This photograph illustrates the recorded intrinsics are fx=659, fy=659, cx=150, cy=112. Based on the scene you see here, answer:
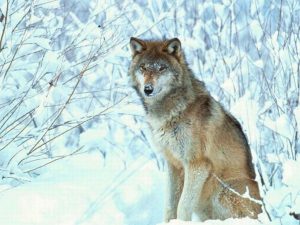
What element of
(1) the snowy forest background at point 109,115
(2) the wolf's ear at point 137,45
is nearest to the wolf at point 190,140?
(2) the wolf's ear at point 137,45

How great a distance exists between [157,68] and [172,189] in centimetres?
97

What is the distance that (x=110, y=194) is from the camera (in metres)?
5.20

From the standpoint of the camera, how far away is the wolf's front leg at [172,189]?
525 centimetres

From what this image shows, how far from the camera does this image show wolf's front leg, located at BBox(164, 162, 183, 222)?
5.25 meters

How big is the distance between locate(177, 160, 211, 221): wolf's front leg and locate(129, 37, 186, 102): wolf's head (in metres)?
0.67

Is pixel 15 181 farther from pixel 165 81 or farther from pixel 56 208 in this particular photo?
pixel 165 81

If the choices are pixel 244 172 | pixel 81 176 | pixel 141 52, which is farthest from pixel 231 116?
pixel 81 176

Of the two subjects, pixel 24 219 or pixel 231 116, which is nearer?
pixel 24 219

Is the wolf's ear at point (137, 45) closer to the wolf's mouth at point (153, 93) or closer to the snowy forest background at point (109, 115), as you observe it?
the snowy forest background at point (109, 115)

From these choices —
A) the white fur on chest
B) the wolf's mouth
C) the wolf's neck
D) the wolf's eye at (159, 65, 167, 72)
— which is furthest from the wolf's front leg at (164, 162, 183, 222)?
the wolf's eye at (159, 65, 167, 72)

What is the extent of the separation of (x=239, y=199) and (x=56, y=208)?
1.38m

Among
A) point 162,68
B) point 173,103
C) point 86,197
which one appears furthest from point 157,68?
point 86,197

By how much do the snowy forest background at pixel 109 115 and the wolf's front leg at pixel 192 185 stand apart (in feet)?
1.39

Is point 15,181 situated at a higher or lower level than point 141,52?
lower
